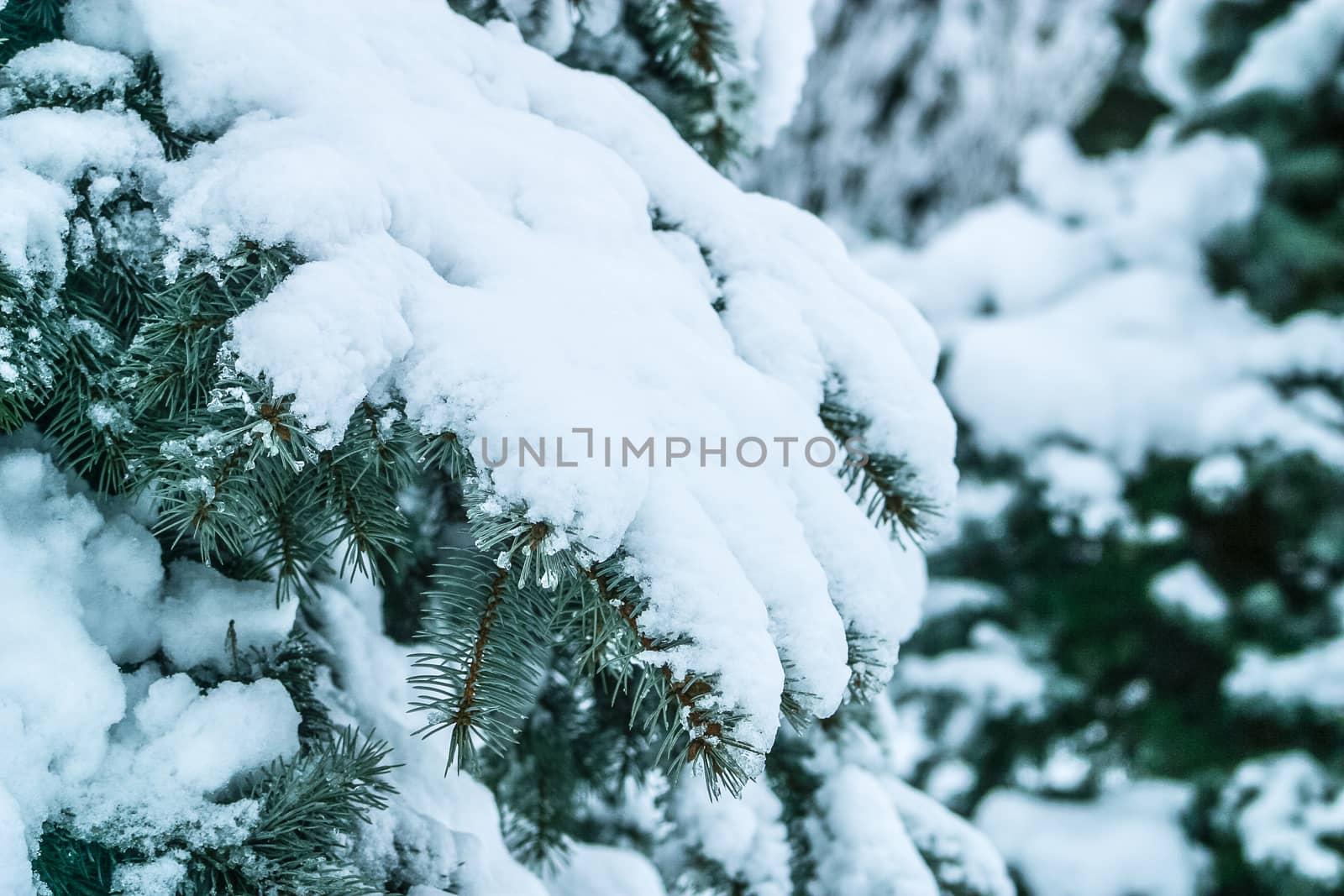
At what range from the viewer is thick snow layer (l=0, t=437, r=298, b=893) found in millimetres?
736

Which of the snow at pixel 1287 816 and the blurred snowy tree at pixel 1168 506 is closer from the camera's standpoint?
the snow at pixel 1287 816

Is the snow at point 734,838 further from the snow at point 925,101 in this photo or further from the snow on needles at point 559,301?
the snow at point 925,101

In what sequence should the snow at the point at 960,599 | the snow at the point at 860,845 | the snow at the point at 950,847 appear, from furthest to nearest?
1. the snow at the point at 960,599
2. the snow at the point at 950,847
3. the snow at the point at 860,845

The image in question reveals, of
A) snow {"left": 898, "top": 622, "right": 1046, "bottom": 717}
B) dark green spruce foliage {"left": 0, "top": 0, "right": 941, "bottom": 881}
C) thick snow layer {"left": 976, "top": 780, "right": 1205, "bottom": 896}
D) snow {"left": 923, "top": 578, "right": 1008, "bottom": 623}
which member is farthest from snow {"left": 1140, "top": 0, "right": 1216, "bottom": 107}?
dark green spruce foliage {"left": 0, "top": 0, "right": 941, "bottom": 881}

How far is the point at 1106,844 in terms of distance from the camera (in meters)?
3.03

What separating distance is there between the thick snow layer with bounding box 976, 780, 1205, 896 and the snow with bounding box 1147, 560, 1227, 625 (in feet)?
1.99

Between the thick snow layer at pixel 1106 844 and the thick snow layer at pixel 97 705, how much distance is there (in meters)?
2.96

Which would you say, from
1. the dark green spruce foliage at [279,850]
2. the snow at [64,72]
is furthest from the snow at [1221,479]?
the snow at [64,72]

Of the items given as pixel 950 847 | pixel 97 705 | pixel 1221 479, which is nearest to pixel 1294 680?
pixel 1221 479

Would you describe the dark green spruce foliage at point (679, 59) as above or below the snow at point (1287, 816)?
above

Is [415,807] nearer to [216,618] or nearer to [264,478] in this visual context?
[216,618]

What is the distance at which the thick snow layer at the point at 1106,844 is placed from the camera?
A: 295 cm

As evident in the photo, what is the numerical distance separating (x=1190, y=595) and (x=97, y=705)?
3.44 m

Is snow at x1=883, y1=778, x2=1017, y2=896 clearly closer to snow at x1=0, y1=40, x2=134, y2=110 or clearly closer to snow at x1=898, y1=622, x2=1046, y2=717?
snow at x1=0, y1=40, x2=134, y2=110
